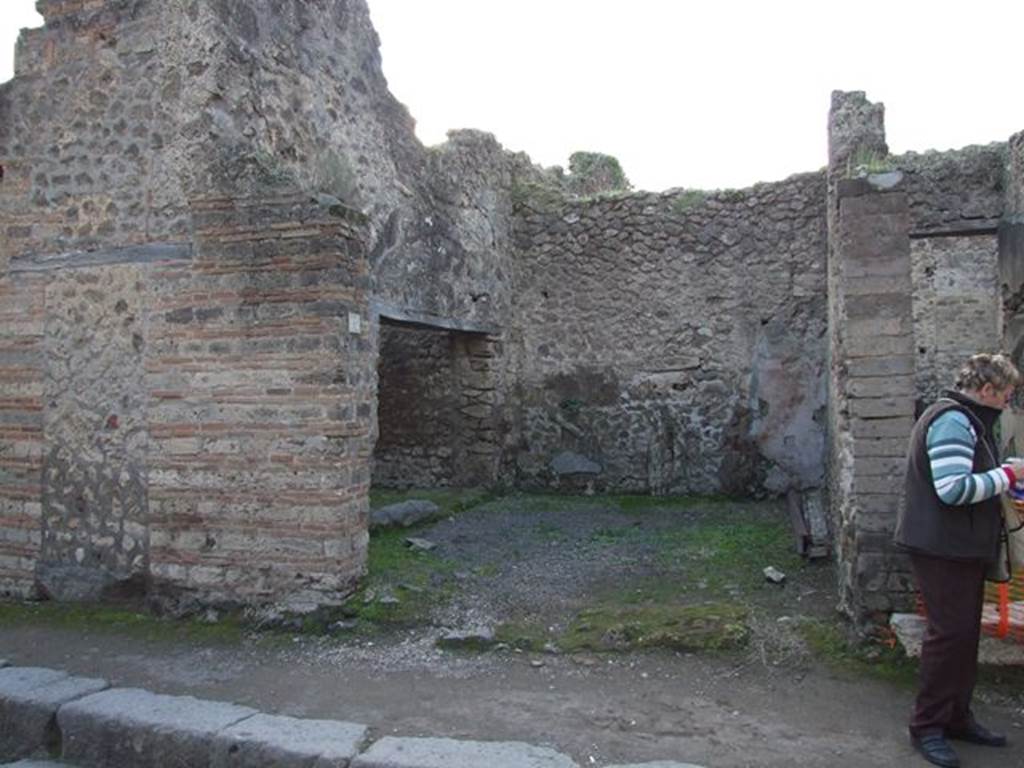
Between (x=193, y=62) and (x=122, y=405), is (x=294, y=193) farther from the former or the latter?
(x=122, y=405)

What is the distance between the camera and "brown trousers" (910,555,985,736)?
3426mm

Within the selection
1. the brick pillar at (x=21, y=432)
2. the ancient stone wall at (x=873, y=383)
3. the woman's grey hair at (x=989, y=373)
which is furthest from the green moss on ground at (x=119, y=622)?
the woman's grey hair at (x=989, y=373)

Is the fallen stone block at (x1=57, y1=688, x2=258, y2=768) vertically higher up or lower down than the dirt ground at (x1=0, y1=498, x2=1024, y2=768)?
lower down

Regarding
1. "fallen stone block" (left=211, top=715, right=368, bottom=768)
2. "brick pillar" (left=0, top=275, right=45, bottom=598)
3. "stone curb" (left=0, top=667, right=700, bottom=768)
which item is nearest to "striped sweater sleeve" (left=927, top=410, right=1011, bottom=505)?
"stone curb" (left=0, top=667, right=700, bottom=768)

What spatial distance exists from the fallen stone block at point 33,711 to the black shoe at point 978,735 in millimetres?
3953

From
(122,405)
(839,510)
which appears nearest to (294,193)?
(122,405)

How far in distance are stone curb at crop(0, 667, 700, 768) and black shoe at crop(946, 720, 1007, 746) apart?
119cm

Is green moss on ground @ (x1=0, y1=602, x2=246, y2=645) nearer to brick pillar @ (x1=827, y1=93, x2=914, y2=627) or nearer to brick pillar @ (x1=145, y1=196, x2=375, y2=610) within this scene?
brick pillar @ (x1=145, y1=196, x2=375, y2=610)

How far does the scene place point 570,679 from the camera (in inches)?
170

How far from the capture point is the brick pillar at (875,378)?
4375 mm

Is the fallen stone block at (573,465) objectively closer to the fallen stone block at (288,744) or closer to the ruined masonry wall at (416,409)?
the ruined masonry wall at (416,409)

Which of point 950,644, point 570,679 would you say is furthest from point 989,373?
point 570,679

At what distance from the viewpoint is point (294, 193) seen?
519 centimetres

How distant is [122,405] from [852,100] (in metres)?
7.81
